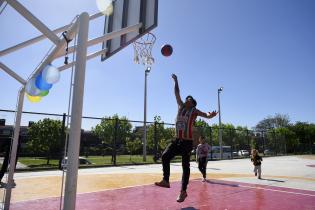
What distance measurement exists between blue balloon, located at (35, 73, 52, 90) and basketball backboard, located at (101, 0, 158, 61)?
5.55 ft

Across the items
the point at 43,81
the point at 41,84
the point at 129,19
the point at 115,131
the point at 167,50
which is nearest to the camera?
the point at 43,81


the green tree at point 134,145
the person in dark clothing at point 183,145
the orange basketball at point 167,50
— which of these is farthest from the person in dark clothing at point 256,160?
the green tree at point 134,145

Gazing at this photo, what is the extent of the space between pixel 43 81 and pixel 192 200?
4.64 meters

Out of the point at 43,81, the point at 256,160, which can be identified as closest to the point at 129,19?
the point at 43,81

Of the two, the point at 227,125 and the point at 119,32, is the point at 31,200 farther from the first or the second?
the point at 227,125

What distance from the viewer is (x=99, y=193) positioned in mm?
8023

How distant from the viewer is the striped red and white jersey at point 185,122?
19.0 feet

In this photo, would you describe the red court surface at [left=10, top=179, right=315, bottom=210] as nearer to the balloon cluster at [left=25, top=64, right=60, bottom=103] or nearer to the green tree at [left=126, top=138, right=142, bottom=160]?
the balloon cluster at [left=25, top=64, right=60, bottom=103]

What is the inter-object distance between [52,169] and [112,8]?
11.8 metres

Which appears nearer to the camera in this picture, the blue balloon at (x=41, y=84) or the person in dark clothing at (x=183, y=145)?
the blue balloon at (x=41, y=84)

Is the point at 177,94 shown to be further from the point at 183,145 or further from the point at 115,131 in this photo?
the point at 115,131

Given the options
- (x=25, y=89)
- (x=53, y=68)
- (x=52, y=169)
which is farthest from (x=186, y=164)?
(x=52, y=169)

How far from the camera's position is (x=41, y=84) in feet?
18.5

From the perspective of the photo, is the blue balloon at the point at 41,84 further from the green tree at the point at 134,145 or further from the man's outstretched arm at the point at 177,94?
the green tree at the point at 134,145
